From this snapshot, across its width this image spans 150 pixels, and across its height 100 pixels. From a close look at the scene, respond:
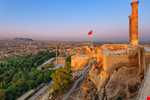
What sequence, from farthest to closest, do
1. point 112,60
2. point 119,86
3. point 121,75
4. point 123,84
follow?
point 112,60, point 121,75, point 119,86, point 123,84

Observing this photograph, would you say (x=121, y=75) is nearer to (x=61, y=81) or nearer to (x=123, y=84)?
(x=123, y=84)

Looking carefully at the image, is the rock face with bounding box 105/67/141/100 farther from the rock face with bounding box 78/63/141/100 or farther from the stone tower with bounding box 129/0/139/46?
the stone tower with bounding box 129/0/139/46

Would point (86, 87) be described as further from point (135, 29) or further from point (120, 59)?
point (135, 29)

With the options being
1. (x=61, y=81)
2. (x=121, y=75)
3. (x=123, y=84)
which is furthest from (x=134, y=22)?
(x=123, y=84)

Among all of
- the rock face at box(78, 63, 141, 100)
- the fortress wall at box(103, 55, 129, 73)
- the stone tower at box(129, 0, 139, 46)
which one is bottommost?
the rock face at box(78, 63, 141, 100)

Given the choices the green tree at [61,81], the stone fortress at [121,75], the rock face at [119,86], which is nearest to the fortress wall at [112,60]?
the stone fortress at [121,75]

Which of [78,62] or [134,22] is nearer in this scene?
[134,22]

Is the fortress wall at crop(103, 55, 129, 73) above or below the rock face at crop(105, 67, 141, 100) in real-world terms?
above

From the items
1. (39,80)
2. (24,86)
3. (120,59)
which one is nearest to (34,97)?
(24,86)

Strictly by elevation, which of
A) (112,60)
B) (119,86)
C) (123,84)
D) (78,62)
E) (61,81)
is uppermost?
(112,60)

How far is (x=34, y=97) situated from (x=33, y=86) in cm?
418

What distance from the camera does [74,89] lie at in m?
20.3

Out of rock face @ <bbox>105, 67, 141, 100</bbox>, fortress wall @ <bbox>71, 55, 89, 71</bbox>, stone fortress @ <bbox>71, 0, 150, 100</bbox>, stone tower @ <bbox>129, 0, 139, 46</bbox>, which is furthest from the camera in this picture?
fortress wall @ <bbox>71, 55, 89, 71</bbox>

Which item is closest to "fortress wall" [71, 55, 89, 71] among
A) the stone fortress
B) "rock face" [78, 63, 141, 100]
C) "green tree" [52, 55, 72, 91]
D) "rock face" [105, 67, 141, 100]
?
"green tree" [52, 55, 72, 91]
